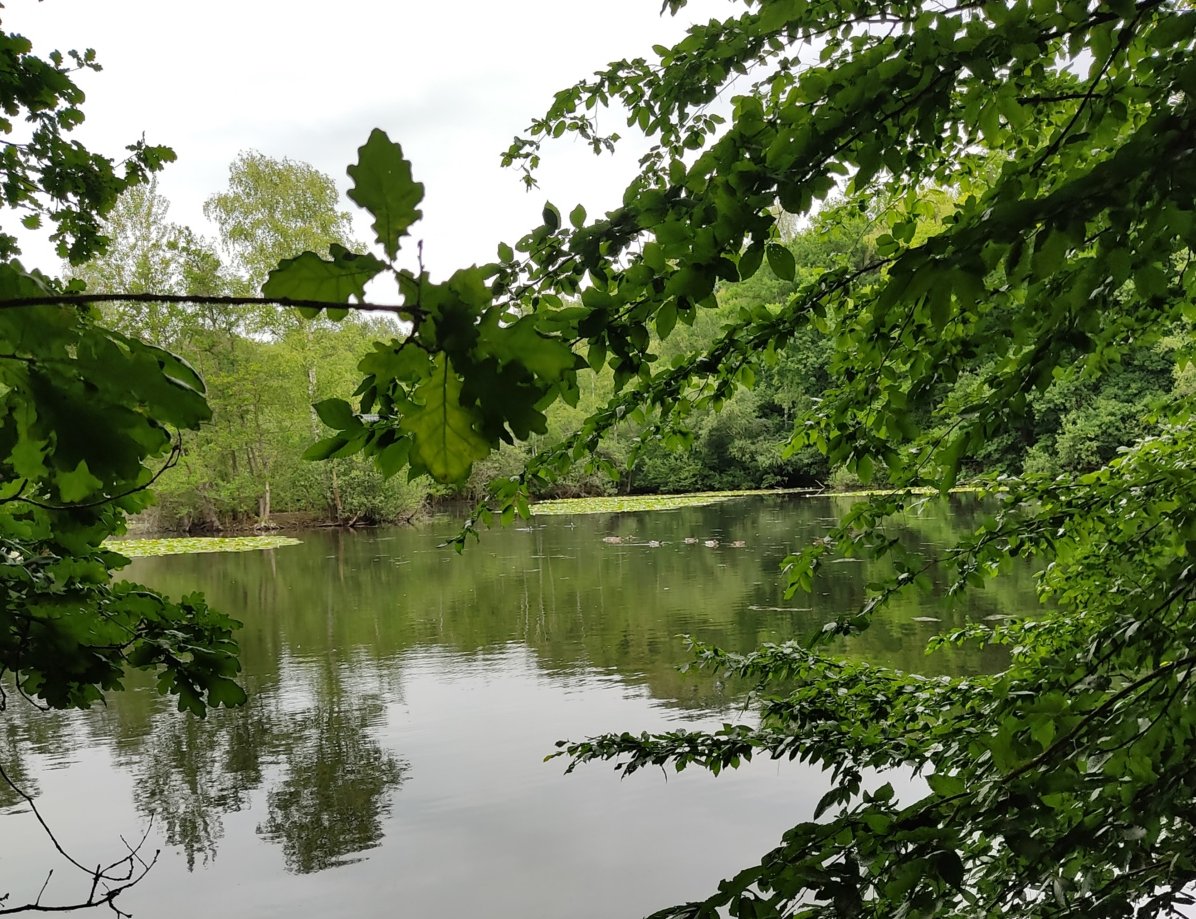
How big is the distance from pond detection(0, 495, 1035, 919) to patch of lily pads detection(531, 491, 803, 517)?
53.0 ft

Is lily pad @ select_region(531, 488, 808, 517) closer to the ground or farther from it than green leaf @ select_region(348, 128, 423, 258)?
farther from it

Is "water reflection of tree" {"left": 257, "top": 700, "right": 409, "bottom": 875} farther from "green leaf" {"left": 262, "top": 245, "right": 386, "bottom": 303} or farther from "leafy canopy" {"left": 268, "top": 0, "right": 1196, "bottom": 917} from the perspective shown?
"green leaf" {"left": 262, "top": 245, "right": 386, "bottom": 303}

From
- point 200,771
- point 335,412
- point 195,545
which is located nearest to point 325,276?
point 335,412

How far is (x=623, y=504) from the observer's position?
33219mm

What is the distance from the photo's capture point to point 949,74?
4.25 ft

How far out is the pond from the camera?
5.68m

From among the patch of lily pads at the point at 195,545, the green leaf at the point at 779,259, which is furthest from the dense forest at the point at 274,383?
the green leaf at the point at 779,259

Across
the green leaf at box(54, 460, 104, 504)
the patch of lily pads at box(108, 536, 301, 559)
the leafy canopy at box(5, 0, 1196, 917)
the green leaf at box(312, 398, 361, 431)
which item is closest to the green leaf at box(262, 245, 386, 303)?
the leafy canopy at box(5, 0, 1196, 917)

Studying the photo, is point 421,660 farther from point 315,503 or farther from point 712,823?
point 315,503

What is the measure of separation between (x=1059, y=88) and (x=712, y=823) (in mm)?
5391

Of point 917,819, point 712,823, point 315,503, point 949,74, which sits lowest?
point 712,823

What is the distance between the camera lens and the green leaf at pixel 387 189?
533 mm

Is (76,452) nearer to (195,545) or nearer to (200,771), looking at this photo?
(200,771)

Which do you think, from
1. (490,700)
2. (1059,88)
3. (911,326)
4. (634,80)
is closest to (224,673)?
(911,326)
